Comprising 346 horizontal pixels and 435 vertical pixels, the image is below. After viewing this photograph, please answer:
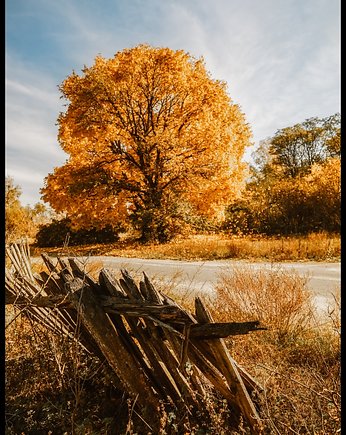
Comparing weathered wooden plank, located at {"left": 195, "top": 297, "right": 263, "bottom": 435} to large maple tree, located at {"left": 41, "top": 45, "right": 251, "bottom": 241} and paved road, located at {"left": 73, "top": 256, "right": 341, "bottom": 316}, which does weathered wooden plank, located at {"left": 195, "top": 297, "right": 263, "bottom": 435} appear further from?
large maple tree, located at {"left": 41, "top": 45, "right": 251, "bottom": 241}

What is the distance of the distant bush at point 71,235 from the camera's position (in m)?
22.8

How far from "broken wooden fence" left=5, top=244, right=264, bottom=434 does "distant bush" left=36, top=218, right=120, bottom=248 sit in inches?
786

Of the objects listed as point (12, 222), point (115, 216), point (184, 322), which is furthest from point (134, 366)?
point (12, 222)

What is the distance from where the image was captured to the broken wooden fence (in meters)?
2.43

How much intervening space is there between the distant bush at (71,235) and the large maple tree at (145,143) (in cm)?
407

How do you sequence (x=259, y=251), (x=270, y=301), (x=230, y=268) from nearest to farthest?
(x=270, y=301)
(x=230, y=268)
(x=259, y=251)

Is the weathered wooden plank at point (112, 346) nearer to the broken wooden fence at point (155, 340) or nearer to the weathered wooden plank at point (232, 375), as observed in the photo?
the broken wooden fence at point (155, 340)

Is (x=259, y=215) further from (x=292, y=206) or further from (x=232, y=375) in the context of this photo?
(x=232, y=375)

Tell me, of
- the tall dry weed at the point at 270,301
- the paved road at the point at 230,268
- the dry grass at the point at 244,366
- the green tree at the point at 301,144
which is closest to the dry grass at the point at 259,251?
the paved road at the point at 230,268

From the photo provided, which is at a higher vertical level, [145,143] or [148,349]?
[145,143]

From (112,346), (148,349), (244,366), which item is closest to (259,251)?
(244,366)

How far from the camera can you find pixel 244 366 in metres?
3.57

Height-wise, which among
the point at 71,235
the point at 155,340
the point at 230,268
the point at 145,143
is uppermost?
the point at 145,143

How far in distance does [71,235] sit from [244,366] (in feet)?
67.8
